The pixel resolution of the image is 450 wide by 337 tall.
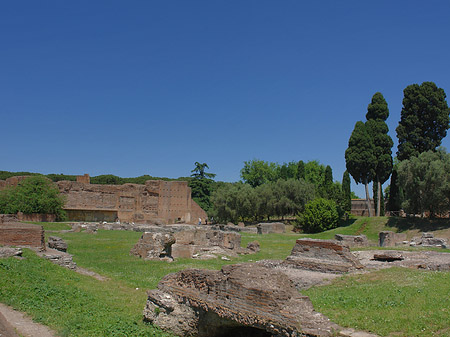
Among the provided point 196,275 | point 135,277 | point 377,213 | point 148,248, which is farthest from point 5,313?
point 377,213

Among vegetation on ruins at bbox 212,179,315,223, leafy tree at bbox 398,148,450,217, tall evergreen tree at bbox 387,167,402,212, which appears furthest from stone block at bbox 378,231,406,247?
vegetation on ruins at bbox 212,179,315,223

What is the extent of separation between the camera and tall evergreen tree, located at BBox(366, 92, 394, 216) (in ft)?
126

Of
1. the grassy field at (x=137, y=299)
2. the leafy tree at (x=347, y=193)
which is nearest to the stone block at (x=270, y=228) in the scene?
the leafy tree at (x=347, y=193)

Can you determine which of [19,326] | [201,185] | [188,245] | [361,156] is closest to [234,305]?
[19,326]

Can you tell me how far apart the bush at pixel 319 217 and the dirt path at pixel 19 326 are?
31.7m

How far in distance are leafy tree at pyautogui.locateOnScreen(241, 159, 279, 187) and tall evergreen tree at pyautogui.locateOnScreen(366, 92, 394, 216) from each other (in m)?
27.7

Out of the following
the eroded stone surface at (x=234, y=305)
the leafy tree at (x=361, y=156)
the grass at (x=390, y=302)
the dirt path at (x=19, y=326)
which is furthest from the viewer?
the leafy tree at (x=361, y=156)

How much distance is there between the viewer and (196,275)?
6.57 meters

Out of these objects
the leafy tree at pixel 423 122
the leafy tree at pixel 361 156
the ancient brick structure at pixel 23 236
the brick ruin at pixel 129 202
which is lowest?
the ancient brick structure at pixel 23 236

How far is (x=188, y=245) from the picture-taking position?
18.2 metres

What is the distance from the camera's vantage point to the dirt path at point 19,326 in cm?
581

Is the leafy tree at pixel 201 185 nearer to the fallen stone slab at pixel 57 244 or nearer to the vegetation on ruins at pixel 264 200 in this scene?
the vegetation on ruins at pixel 264 200

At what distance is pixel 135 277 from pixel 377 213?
34.7m

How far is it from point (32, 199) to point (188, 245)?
20.1 meters
